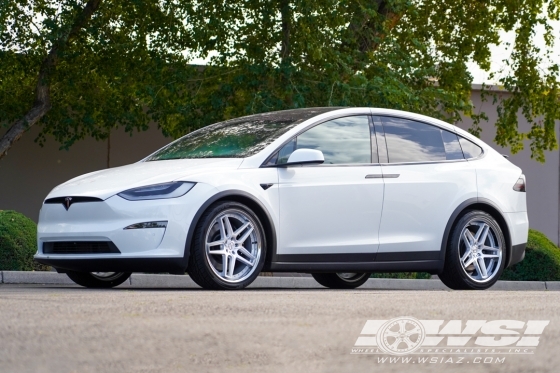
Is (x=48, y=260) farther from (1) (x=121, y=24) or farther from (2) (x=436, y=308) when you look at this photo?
(1) (x=121, y=24)

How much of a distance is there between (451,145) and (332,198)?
172cm

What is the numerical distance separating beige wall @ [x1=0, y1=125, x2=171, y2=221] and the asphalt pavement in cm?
1544

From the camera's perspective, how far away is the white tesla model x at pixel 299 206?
8.16 m

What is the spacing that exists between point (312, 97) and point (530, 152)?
8976 mm

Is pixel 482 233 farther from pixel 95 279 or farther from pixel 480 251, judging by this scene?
pixel 95 279

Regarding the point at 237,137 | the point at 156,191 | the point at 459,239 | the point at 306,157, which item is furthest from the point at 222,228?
the point at 459,239

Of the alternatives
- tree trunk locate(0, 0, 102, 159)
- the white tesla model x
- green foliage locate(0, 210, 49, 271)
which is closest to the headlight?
the white tesla model x

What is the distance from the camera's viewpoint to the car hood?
8.21 metres

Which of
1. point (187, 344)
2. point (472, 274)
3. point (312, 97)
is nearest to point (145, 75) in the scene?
point (312, 97)

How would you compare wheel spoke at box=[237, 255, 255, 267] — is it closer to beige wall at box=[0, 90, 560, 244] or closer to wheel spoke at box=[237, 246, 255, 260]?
wheel spoke at box=[237, 246, 255, 260]

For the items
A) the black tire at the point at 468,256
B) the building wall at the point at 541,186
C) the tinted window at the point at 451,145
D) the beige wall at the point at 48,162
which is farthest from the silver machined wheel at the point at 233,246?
the building wall at the point at 541,186

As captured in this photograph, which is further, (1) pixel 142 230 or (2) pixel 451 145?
(2) pixel 451 145

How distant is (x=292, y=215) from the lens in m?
8.73

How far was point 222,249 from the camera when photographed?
328 inches
